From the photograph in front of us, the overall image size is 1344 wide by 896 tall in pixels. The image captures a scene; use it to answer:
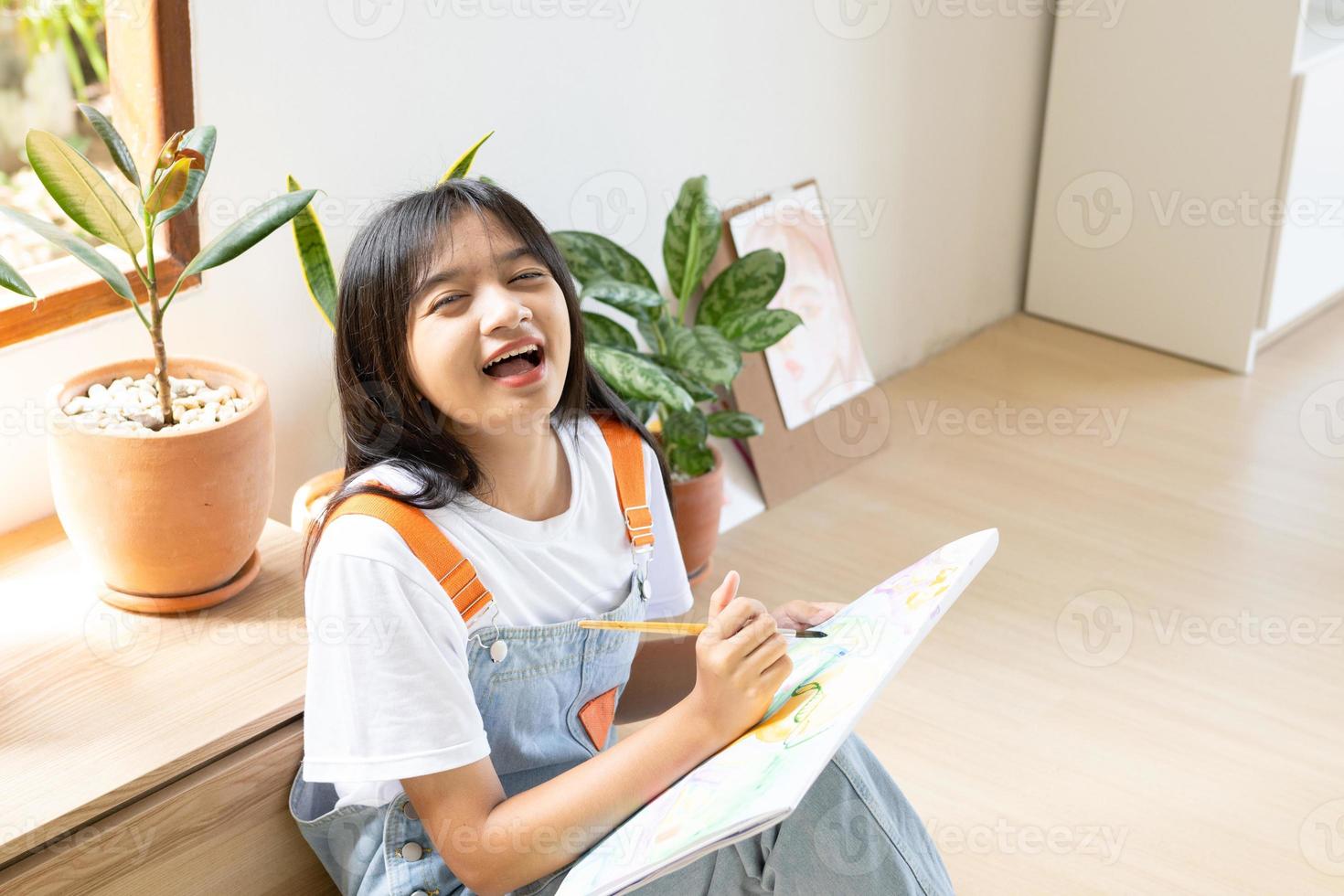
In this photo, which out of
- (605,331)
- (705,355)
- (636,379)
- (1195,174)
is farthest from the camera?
(1195,174)

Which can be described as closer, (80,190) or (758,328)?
(80,190)

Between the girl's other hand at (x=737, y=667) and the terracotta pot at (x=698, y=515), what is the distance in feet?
3.45

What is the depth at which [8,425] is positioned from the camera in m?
1.70

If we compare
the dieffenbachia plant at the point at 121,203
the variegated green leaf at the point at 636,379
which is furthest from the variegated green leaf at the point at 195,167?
the variegated green leaf at the point at 636,379

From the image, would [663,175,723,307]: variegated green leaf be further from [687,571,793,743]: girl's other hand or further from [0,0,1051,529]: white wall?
[687,571,793,743]: girl's other hand

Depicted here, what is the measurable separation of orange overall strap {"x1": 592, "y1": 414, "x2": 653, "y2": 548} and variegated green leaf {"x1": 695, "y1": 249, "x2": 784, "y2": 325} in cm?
88

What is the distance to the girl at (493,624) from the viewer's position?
3.78 feet

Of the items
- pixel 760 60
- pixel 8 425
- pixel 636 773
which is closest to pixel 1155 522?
pixel 760 60

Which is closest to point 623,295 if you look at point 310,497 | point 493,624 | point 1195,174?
point 310,497

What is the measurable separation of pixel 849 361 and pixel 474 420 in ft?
5.76

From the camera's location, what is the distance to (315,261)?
5.77 ft

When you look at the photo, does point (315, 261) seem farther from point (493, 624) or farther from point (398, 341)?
point (493, 624)

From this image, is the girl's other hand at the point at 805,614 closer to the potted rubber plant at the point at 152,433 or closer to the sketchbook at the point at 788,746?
the sketchbook at the point at 788,746

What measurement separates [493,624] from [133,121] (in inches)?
36.9
